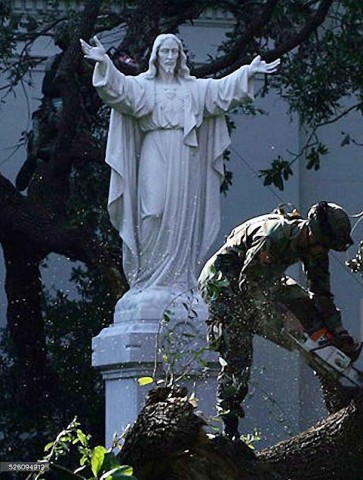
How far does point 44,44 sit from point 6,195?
3.89 m

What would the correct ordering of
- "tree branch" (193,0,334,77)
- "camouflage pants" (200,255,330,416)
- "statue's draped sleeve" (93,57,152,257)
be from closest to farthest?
"camouflage pants" (200,255,330,416)
"statue's draped sleeve" (93,57,152,257)
"tree branch" (193,0,334,77)

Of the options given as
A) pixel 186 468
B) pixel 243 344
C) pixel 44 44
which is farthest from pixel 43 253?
pixel 186 468

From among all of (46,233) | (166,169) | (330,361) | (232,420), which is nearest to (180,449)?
(330,361)

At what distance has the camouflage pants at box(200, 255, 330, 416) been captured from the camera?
1042 centimetres

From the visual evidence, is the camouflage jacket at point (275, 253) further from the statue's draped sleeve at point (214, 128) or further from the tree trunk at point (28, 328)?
the tree trunk at point (28, 328)

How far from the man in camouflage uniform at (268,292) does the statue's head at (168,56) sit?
1.65 m

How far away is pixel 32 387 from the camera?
16406 millimetres

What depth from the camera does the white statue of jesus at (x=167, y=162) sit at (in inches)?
474

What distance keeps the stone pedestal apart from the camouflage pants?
0.37 m

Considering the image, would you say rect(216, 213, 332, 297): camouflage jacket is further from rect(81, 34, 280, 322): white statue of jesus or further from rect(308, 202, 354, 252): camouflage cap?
rect(81, 34, 280, 322): white statue of jesus

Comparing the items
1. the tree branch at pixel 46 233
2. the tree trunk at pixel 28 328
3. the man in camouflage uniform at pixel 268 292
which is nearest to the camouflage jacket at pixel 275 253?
the man in camouflage uniform at pixel 268 292

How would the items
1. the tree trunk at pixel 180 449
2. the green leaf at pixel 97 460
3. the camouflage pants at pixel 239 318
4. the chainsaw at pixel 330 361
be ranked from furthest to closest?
1. the camouflage pants at pixel 239 318
2. the chainsaw at pixel 330 361
3. the tree trunk at pixel 180 449
4. the green leaf at pixel 97 460

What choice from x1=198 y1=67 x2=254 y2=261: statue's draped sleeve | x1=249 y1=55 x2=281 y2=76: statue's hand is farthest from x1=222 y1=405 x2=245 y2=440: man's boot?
x1=249 y1=55 x2=281 y2=76: statue's hand

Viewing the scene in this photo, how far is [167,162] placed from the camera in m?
12.1
